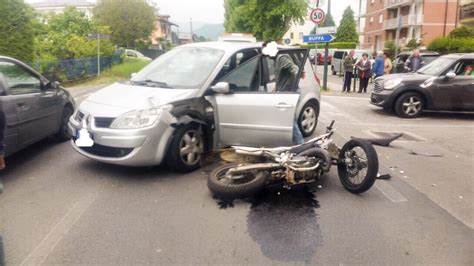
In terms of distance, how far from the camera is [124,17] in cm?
4441

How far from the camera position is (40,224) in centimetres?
395

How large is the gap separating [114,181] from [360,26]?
71.0m

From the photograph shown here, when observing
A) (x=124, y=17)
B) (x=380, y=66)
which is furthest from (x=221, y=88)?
(x=124, y=17)

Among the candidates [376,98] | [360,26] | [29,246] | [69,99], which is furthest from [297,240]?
[360,26]

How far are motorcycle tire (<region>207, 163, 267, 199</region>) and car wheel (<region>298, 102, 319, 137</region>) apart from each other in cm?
303

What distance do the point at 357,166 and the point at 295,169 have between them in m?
0.84

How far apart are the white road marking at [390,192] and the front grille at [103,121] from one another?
336cm

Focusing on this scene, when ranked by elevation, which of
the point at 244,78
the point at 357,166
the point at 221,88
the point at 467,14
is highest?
the point at 467,14

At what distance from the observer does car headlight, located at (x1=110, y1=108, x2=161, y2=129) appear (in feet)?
16.2

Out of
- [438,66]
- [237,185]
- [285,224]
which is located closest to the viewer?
[285,224]

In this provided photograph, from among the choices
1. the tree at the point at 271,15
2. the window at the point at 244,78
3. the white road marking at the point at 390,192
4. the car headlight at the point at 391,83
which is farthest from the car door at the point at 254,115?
the tree at the point at 271,15

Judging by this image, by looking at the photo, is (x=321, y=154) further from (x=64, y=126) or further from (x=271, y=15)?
(x=271, y=15)

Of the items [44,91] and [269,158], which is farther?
[44,91]

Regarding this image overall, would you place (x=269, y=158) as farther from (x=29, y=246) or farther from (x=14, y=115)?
(x=14, y=115)
